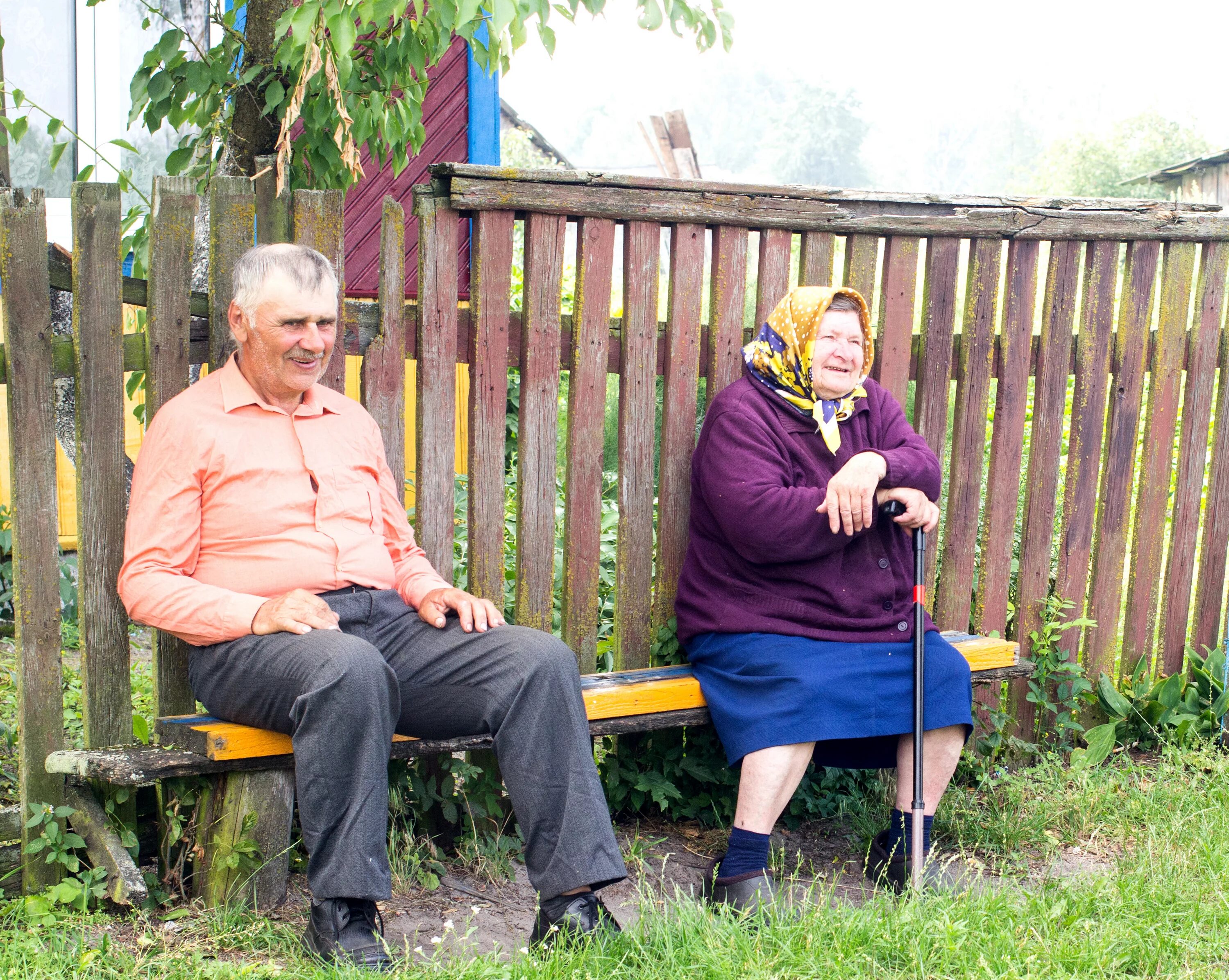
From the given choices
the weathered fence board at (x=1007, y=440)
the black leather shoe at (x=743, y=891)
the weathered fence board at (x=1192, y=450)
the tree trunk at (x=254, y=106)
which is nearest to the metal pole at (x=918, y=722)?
the black leather shoe at (x=743, y=891)

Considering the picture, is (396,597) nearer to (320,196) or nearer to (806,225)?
(320,196)

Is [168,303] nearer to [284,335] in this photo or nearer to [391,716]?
[284,335]

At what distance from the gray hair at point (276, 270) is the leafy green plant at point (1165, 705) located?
9.77 feet

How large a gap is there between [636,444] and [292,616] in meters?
1.22

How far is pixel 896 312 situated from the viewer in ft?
12.1

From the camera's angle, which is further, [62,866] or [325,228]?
[325,228]

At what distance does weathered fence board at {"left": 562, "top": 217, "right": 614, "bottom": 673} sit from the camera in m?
3.25

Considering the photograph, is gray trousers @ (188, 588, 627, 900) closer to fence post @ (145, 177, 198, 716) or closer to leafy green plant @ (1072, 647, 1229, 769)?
fence post @ (145, 177, 198, 716)

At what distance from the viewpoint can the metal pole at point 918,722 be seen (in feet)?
9.61

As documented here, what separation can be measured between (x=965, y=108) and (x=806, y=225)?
292 feet

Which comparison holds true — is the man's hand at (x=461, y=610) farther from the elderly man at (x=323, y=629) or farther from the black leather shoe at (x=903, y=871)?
the black leather shoe at (x=903, y=871)

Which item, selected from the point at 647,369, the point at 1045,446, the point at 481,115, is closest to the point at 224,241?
the point at 647,369

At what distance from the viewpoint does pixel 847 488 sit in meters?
2.96

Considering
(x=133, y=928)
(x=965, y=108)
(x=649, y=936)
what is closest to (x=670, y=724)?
(x=649, y=936)
